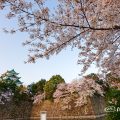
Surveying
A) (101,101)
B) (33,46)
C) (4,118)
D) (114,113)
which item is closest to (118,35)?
(33,46)

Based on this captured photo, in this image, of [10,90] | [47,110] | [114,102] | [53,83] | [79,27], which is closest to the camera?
[79,27]

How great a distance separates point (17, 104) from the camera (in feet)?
68.8

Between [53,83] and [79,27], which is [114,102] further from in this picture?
[79,27]

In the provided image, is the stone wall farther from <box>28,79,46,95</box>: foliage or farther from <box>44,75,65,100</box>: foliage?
<box>44,75,65,100</box>: foliage

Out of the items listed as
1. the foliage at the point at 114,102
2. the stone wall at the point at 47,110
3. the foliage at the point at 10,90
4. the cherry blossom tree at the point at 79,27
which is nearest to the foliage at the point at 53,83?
the stone wall at the point at 47,110

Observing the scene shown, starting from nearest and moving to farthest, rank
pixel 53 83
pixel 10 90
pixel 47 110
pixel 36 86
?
pixel 53 83 → pixel 47 110 → pixel 10 90 → pixel 36 86

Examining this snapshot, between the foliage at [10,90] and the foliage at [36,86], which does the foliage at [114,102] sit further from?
the foliage at [10,90]

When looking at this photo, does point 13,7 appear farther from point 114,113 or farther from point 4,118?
point 4,118

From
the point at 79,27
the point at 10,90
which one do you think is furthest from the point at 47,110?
the point at 79,27

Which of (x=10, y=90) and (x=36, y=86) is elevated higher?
(x=36, y=86)

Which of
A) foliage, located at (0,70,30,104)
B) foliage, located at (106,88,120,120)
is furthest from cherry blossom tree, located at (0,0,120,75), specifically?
foliage, located at (0,70,30,104)

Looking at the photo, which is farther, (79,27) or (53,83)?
(53,83)

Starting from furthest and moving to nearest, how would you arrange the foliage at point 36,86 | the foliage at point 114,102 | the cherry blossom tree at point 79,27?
the foliage at point 36,86 < the foliage at point 114,102 < the cherry blossom tree at point 79,27

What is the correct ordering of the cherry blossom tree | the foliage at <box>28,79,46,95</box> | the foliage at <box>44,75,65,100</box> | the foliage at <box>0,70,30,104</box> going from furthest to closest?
1. the foliage at <box>28,79,46,95</box>
2. the foliage at <box>0,70,30,104</box>
3. the foliage at <box>44,75,65,100</box>
4. the cherry blossom tree
